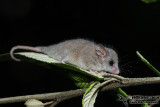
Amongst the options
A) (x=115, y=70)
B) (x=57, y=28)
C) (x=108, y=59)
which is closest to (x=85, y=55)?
(x=108, y=59)

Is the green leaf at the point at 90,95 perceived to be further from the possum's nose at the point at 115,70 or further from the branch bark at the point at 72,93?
the possum's nose at the point at 115,70

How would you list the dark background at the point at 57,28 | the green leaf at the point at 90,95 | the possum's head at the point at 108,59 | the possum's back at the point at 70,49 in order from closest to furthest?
the green leaf at the point at 90,95
the possum's back at the point at 70,49
the possum's head at the point at 108,59
the dark background at the point at 57,28

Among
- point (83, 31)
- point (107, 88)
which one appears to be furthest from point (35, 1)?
point (107, 88)

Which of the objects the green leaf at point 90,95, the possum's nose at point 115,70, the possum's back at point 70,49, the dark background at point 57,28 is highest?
the dark background at point 57,28

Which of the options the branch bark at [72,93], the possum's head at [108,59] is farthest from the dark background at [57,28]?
the branch bark at [72,93]

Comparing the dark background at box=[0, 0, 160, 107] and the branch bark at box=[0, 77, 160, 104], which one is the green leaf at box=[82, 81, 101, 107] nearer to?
the branch bark at box=[0, 77, 160, 104]

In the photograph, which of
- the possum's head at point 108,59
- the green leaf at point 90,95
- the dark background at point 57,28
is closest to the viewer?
the green leaf at point 90,95
